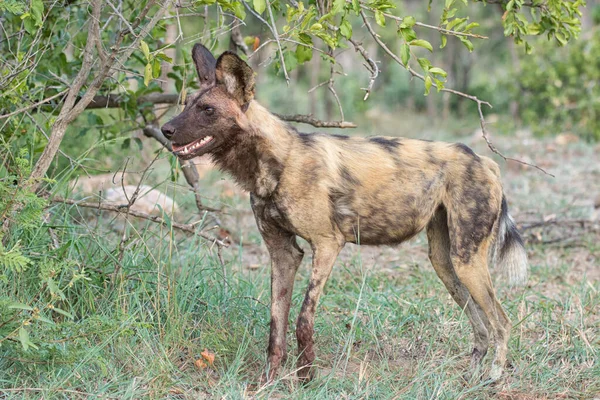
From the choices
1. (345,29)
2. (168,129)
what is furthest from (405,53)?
(168,129)

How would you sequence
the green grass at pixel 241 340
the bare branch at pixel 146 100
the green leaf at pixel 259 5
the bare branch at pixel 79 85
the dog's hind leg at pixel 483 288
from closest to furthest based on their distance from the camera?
the green leaf at pixel 259 5
the green grass at pixel 241 340
the bare branch at pixel 79 85
the dog's hind leg at pixel 483 288
the bare branch at pixel 146 100

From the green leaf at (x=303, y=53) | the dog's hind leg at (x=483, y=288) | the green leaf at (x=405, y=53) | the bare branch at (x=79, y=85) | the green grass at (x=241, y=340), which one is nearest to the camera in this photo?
the green grass at (x=241, y=340)

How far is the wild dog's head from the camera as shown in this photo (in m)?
3.12

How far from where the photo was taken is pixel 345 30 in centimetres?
326

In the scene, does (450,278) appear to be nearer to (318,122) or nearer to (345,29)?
(318,122)

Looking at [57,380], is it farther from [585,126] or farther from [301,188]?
[585,126]

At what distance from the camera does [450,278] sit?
3.81m

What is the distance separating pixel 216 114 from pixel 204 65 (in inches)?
10.3

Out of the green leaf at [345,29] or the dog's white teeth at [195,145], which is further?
the green leaf at [345,29]

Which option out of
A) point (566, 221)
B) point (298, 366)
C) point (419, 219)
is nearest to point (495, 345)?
point (419, 219)

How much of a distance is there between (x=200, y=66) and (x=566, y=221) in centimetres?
354

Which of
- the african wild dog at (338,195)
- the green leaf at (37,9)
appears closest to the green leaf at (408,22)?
the african wild dog at (338,195)

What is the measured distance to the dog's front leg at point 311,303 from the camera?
10.7 feet

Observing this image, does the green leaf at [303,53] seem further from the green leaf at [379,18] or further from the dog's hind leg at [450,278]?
the dog's hind leg at [450,278]
